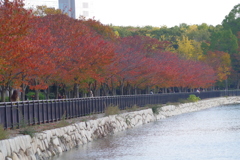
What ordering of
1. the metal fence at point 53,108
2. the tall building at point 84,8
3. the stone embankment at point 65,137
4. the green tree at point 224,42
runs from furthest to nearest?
the tall building at point 84,8 → the green tree at point 224,42 → the metal fence at point 53,108 → the stone embankment at point 65,137

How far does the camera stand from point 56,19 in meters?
41.1

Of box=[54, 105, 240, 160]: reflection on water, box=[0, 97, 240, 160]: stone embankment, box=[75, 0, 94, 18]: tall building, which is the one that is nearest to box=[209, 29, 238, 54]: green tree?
box=[75, 0, 94, 18]: tall building

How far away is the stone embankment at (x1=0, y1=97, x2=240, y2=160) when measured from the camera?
56.5 feet

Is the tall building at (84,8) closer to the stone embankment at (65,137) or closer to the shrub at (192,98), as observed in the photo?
the shrub at (192,98)

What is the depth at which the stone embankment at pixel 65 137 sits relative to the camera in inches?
679

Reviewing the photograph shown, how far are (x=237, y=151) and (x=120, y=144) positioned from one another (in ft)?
22.3

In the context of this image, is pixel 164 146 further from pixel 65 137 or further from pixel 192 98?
pixel 192 98

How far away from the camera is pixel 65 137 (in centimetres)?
2331

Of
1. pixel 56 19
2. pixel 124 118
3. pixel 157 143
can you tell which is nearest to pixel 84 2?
pixel 56 19

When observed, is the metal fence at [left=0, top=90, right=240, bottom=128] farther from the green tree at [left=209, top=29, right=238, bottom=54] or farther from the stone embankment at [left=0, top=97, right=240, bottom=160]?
the green tree at [left=209, top=29, right=238, bottom=54]

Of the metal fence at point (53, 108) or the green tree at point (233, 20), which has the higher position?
the green tree at point (233, 20)

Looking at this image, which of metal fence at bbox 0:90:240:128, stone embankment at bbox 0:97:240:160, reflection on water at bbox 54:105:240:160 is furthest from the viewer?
metal fence at bbox 0:90:240:128

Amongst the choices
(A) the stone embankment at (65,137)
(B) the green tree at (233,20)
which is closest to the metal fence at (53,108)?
(A) the stone embankment at (65,137)

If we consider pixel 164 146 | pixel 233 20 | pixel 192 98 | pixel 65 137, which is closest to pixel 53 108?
pixel 65 137
